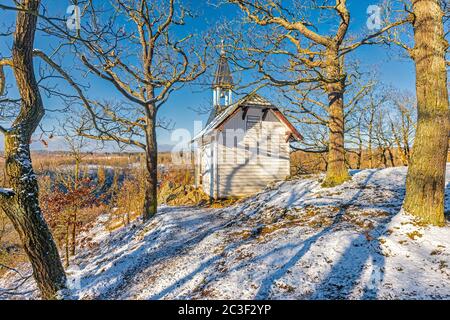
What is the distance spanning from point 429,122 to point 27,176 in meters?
7.27

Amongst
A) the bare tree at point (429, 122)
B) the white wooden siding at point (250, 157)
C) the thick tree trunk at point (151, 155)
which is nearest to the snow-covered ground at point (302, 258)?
the bare tree at point (429, 122)

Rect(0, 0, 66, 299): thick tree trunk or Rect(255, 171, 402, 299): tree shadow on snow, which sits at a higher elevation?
Rect(0, 0, 66, 299): thick tree trunk

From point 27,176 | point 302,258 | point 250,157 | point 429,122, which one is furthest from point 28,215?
point 250,157

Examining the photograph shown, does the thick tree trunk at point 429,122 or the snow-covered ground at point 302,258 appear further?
the thick tree trunk at point 429,122

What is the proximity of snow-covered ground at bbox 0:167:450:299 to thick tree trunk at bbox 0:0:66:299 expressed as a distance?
1.34 metres

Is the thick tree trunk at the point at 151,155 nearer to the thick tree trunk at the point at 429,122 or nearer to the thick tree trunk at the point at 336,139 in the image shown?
the thick tree trunk at the point at 336,139

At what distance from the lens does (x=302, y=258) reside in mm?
3859

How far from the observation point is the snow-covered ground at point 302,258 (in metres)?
3.08

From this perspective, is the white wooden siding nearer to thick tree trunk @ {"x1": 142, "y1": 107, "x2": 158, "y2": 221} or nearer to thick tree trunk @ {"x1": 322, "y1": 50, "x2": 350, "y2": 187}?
thick tree trunk @ {"x1": 142, "y1": 107, "x2": 158, "y2": 221}

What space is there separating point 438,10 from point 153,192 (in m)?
10.2

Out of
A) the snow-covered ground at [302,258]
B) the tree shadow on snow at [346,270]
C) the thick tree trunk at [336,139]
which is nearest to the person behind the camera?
the tree shadow on snow at [346,270]

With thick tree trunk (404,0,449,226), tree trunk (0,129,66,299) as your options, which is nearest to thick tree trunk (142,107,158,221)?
tree trunk (0,129,66,299)

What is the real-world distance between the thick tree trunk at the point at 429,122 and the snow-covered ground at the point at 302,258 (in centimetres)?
42

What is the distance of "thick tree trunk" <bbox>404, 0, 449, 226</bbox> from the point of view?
4.14 metres
